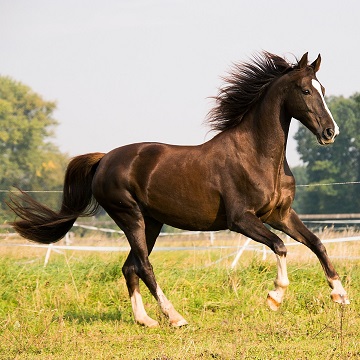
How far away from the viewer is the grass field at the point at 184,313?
5719mm

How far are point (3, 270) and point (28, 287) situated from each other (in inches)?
21.6

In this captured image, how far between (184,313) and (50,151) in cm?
5332

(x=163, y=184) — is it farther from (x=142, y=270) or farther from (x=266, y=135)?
(x=266, y=135)

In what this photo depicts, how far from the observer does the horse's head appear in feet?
21.8

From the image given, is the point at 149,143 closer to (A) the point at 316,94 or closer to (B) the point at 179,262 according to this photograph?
(A) the point at 316,94

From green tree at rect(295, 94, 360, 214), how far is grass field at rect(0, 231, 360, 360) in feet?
130

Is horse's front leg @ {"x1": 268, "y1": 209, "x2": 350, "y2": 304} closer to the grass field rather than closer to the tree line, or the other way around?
the grass field

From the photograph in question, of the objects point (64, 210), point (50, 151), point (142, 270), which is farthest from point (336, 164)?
point (142, 270)

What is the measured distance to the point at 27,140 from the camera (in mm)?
58969

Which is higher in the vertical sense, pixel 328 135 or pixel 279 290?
pixel 328 135

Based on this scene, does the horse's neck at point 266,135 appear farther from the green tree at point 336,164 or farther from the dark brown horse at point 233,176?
the green tree at point 336,164

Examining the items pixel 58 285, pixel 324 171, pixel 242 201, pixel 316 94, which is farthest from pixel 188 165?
pixel 324 171

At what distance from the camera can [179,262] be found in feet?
35.2

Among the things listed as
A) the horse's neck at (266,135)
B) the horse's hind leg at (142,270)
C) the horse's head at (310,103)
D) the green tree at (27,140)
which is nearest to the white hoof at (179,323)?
the horse's hind leg at (142,270)
